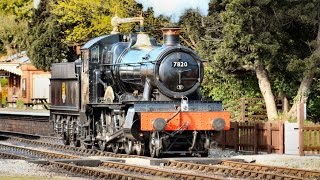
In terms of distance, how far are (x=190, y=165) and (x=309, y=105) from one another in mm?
14529

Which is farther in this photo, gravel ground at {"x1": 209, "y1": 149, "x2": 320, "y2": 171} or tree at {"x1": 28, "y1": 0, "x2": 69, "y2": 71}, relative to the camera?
tree at {"x1": 28, "y1": 0, "x2": 69, "y2": 71}

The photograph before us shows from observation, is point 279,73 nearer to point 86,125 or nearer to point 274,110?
point 274,110

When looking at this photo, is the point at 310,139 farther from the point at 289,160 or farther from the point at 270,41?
the point at 270,41

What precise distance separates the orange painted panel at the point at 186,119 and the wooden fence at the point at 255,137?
141cm

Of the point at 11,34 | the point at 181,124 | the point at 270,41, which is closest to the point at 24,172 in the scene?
the point at 181,124

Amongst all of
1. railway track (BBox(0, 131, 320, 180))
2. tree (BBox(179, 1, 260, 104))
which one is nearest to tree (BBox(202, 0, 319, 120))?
tree (BBox(179, 1, 260, 104))

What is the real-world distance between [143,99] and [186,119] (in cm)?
148

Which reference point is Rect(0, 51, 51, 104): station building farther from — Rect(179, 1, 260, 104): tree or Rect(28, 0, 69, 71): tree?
Rect(179, 1, 260, 104): tree

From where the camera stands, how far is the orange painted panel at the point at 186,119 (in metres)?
20.6

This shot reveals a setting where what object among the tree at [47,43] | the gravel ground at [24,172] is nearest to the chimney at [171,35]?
A: the gravel ground at [24,172]

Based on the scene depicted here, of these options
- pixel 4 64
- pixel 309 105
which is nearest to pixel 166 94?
pixel 309 105

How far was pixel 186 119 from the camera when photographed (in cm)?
2089

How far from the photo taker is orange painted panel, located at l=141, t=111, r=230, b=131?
2059 cm

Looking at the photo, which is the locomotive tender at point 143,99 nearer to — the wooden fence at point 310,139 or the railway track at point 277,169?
the railway track at point 277,169
